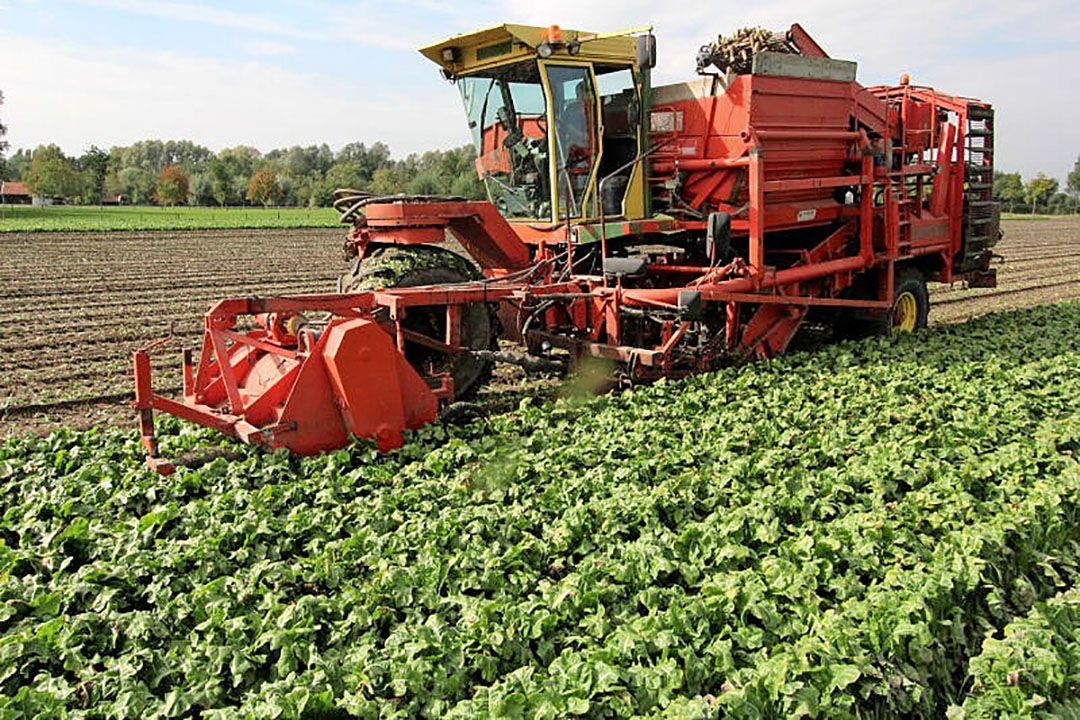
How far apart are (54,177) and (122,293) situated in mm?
66635

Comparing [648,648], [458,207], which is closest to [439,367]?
[458,207]

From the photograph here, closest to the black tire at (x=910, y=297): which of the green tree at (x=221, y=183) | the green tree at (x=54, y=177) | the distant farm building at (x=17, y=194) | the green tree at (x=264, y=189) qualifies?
the green tree at (x=264, y=189)

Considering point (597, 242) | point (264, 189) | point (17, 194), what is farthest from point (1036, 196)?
point (17, 194)

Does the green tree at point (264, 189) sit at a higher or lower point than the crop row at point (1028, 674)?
higher

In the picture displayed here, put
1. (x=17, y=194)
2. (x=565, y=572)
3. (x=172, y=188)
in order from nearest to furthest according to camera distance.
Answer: (x=565, y=572), (x=172, y=188), (x=17, y=194)

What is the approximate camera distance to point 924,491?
15.0 ft

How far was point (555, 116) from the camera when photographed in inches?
305

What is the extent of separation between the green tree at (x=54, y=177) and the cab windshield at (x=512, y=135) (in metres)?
75.8

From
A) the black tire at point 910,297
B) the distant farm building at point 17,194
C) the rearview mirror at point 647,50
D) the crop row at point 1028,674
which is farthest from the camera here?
the distant farm building at point 17,194

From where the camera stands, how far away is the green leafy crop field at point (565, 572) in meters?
3.02

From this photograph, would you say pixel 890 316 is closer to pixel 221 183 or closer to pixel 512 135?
pixel 512 135

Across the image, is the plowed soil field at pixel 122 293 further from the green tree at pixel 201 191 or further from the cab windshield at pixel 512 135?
the green tree at pixel 201 191

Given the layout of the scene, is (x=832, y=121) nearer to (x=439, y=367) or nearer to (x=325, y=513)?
(x=439, y=367)

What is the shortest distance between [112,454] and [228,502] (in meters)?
1.28
